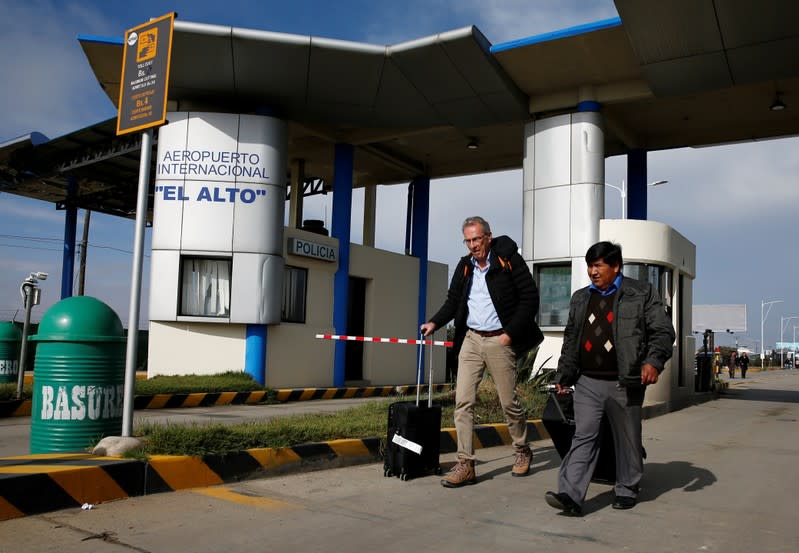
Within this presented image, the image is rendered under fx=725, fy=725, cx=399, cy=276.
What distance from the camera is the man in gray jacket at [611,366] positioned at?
4746 mm

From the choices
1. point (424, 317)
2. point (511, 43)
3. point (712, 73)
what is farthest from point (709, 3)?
point (424, 317)

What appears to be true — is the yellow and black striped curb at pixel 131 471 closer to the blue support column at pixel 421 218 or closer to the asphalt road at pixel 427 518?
the asphalt road at pixel 427 518

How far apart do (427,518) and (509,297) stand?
190 centimetres

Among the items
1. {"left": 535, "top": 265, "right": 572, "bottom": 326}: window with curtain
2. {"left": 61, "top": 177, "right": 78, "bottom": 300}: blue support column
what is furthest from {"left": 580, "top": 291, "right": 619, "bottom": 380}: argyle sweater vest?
{"left": 61, "top": 177, "right": 78, "bottom": 300}: blue support column

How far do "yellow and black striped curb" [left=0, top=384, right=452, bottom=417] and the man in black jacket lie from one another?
5.77m

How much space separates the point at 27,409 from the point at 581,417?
8871 millimetres

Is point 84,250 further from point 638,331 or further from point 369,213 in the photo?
point 638,331

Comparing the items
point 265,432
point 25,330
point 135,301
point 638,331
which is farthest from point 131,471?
point 25,330

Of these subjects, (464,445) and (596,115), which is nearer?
(464,445)

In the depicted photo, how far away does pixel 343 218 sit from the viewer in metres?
19.1

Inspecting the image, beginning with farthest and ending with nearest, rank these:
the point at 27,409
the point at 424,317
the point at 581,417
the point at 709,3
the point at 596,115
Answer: the point at 424,317 < the point at 596,115 < the point at 709,3 < the point at 27,409 < the point at 581,417

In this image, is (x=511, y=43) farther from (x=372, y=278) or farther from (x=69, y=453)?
(x=69, y=453)

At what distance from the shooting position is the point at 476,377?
574cm

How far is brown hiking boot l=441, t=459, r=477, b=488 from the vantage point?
554cm
